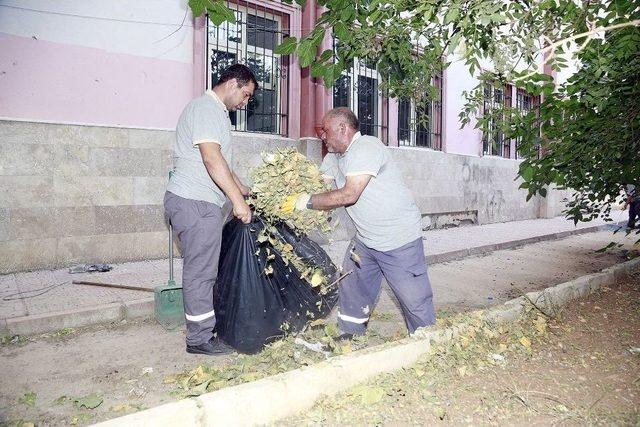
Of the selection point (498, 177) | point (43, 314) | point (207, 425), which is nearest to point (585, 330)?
point (207, 425)

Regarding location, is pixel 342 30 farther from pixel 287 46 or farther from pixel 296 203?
pixel 296 203

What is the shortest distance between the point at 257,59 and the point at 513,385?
21.1 ft

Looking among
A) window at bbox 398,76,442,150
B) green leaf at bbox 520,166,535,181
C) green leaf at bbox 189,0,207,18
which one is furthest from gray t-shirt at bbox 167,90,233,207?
window at bbox 398,76,442,150

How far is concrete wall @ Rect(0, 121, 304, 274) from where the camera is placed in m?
5.17

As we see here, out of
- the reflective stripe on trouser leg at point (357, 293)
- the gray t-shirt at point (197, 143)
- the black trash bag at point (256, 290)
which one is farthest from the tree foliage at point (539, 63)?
the reflective stripe on trouser leg at point (357, 293)

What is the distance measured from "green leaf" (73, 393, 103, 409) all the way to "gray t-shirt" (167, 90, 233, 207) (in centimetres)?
132

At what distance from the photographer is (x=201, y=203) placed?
303 centimetres

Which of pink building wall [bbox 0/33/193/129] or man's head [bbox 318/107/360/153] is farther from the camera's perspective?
pink building wall [bbox 0/33/193/129]

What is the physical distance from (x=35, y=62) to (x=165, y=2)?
1.92m

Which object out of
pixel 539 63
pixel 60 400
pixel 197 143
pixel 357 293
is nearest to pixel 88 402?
pixel 60 400

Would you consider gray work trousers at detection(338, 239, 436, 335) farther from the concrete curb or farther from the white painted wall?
the white painted wall

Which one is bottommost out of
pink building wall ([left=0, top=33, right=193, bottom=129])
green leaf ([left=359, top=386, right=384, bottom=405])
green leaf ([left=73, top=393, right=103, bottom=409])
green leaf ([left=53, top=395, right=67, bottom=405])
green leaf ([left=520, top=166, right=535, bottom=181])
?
green leaf ([left=53, top=395, right=67, bottom=405])

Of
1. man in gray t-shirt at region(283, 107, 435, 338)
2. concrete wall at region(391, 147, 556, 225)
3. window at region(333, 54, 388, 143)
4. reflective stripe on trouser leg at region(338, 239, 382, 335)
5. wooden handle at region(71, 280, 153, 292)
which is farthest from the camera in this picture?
concrete wall at region(391, 147, 556, 225)

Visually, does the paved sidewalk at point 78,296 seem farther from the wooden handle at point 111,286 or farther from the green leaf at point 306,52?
the green leaf at point 306,52
